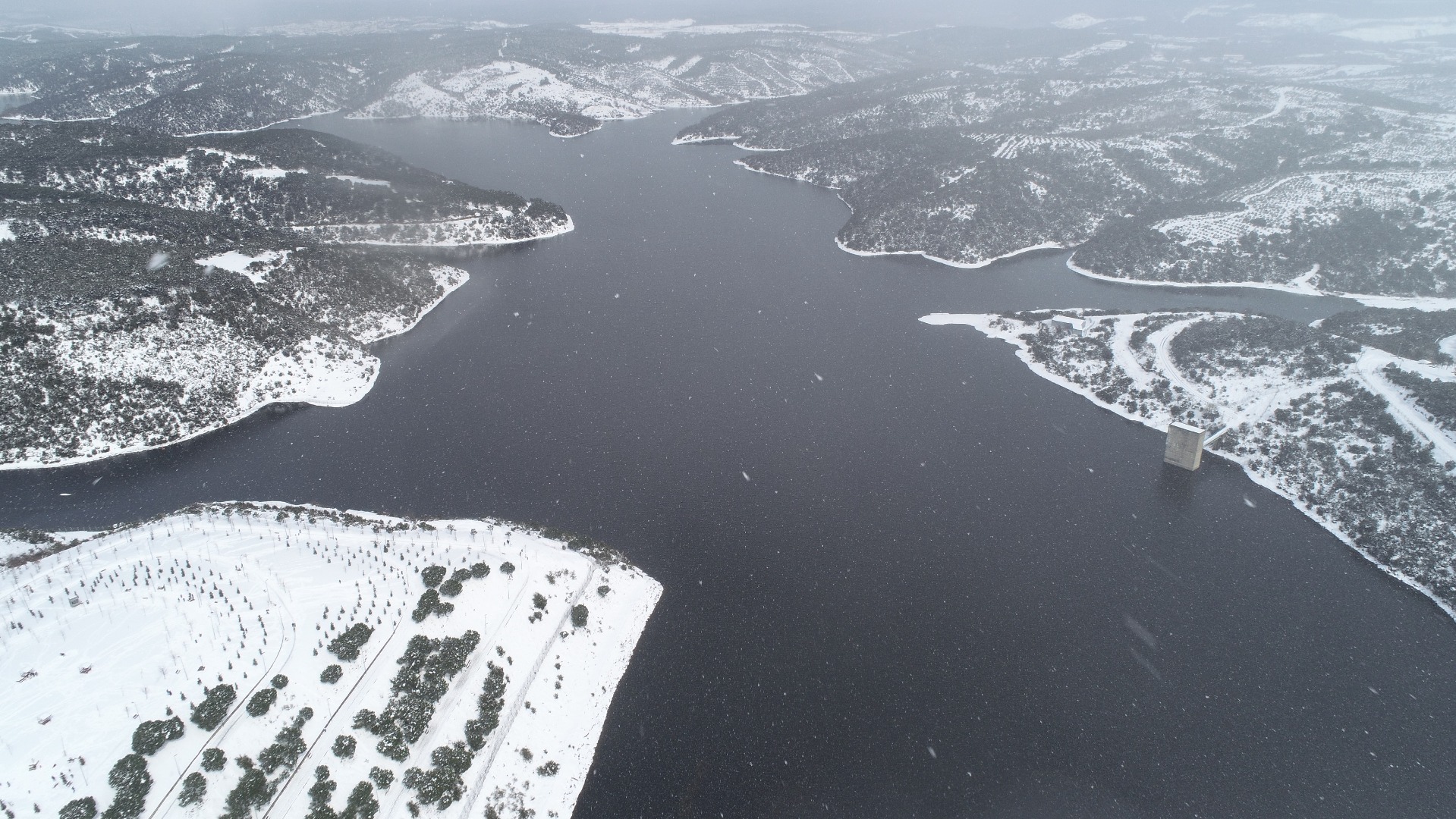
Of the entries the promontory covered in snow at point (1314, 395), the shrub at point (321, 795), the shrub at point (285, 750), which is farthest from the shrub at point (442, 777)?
the promontory covered in snow at point (1314, 395)

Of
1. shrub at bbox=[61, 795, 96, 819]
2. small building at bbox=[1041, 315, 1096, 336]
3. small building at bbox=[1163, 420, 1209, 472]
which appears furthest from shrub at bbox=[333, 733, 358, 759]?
small building at bbox=[1041, 315, 1096, 336]

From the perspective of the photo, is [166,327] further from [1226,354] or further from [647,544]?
[1226,354]

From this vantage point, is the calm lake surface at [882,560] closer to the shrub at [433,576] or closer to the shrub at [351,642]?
the shrub at [433,576]

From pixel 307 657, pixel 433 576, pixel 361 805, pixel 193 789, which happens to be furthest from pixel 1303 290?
pixel 193 789

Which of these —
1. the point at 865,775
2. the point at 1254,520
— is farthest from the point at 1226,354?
the point at 865,775

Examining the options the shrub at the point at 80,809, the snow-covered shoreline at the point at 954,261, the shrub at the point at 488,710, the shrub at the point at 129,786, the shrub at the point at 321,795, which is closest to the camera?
the shrub at the point at 80,809

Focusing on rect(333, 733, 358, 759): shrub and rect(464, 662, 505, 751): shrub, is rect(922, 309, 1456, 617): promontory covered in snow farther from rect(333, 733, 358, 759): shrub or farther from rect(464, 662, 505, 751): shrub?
rect(333, 733, 358, 759): shrub

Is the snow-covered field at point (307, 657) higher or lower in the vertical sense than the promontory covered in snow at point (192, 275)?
lower
